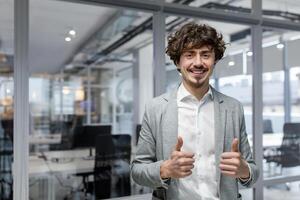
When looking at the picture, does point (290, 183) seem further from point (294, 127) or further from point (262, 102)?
point (262, 102)

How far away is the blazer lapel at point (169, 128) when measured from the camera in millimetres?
1285

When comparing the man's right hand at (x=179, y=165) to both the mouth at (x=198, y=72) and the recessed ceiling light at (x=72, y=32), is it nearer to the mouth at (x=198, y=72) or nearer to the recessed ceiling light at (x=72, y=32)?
the mouth at (x=198, y=72)

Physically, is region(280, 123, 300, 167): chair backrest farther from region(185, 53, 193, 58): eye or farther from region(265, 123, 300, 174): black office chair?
region(185, 53, 193, 58): eye

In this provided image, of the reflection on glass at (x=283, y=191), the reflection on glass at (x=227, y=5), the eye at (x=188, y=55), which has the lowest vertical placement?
the reflection on glass at (x=283, y=191)

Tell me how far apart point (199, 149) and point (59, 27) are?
207 inches

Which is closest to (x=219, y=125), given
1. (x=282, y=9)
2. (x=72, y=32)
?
(x=282, y=9)

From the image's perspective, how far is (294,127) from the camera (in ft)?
12.3

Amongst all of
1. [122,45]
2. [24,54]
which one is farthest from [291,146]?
[122,45]

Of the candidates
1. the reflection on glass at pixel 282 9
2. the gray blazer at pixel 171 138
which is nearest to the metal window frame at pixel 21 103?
the gray blazer at pixel 171 138

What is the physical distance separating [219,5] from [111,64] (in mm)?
6117

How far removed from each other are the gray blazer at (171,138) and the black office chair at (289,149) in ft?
8.37

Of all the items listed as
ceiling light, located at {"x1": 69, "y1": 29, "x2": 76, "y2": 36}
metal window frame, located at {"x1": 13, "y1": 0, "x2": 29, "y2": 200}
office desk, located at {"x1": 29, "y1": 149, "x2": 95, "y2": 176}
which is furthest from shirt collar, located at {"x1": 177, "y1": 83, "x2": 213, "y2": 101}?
ceiling light, located at {"x1": 69, "y1": 29, "x2": 76, "y2": 36}

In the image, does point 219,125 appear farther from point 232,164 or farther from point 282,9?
point 282,9

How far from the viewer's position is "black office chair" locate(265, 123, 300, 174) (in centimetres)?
366
